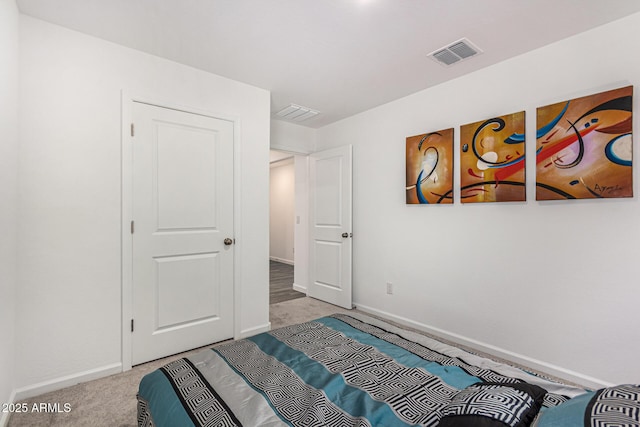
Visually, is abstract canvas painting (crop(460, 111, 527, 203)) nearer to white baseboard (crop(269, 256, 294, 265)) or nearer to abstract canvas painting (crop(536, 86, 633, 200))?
abstract canvas painting (crop(536, 86, 633, 200))

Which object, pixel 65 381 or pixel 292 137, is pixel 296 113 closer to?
pixel 292 137

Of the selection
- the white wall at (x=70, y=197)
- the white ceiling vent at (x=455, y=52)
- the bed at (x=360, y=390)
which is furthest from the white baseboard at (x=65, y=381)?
the white ceiling vent at (x=455, y=52)

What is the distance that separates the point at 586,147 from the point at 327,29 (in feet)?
6.55

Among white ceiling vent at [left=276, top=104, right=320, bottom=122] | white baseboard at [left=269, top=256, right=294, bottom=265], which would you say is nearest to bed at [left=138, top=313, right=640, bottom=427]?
white ceiling vent at [left=276, top=104, right=320, bottom=122]

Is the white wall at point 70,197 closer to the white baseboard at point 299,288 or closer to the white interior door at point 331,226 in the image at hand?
the white interior door at point 331,226

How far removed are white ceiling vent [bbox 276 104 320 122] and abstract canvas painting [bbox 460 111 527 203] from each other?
1.80 metres

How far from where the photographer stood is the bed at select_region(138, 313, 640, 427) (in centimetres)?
80

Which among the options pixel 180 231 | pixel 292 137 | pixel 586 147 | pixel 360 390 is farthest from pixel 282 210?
pixel 360 390

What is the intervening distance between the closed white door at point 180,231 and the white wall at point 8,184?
0.68 meters

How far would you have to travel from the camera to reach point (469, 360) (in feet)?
4.58

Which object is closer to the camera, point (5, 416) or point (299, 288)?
point (5, 416)

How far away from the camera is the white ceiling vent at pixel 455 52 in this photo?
7.58ft

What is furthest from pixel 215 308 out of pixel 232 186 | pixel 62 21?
pixel 62 21

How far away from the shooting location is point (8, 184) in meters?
1.78
